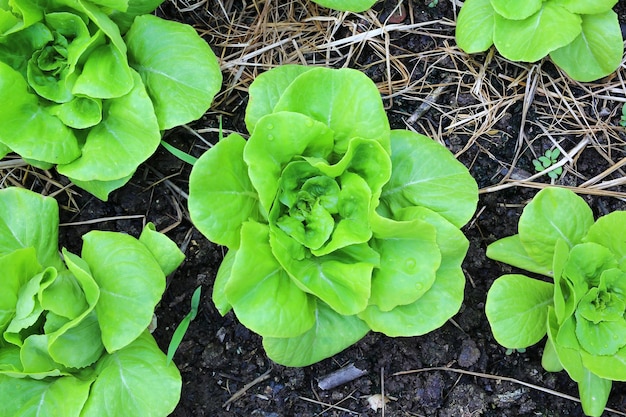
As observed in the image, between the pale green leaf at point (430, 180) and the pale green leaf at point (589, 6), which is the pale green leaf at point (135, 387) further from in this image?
the pale green leaf at point (589, 6)

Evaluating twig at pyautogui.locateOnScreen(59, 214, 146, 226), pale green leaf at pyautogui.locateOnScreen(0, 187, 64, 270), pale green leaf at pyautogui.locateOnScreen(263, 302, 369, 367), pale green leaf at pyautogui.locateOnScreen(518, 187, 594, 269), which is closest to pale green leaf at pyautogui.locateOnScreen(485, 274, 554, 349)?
pale green leaf at pyautogui.locateOnScreen(518, 187, 594, 269)

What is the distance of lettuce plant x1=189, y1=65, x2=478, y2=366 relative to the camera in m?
1.99

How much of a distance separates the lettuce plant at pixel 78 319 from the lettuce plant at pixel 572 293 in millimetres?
1194

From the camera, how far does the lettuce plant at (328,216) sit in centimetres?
199

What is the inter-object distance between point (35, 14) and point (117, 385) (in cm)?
129

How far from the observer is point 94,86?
2.14 meters

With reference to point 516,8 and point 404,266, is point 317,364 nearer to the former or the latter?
point 404,266

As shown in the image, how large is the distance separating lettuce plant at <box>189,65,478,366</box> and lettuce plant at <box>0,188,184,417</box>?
0.97 ft

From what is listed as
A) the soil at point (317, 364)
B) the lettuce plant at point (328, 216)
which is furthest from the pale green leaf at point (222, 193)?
the soil at point (317, 364)

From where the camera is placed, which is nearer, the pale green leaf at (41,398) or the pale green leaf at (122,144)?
the pale green leaf at (41,398)

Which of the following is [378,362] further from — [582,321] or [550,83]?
[550,83]

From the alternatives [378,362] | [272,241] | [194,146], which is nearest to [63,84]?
[194,146]

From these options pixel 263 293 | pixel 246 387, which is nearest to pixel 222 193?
pixel 263 293

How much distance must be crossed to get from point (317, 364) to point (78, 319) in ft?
3.07
